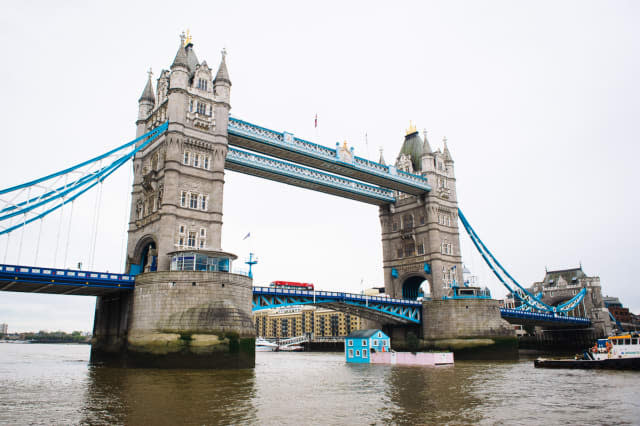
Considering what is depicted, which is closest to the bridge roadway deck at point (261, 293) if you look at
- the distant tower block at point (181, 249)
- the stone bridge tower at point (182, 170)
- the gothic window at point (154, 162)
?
the distant tower block at point (181, 249)

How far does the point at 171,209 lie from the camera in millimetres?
43844

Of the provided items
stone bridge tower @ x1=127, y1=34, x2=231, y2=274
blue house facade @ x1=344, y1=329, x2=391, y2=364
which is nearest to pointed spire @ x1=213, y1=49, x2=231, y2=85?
stone bridge tower @ x1=127, y1=34, x2=231, y2=274

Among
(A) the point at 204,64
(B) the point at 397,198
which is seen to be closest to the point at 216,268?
(A) the point at 204,64

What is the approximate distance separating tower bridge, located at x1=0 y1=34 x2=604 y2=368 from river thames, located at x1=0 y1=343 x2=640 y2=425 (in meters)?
7.06

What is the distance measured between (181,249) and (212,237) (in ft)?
11.2

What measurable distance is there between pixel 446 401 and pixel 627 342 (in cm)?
2445

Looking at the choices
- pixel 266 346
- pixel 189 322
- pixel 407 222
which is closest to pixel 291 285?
pixel 189 322

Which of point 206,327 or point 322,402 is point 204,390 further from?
point 206,327

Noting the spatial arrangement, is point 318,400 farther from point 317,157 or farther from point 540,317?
point 540,317

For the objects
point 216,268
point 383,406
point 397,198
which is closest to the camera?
point 383,406

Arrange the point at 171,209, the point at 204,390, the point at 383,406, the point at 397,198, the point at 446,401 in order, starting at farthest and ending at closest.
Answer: the point at 397,198 → the point at 171,209 → the point at 204,390 → the point at 446,401 → the point at 383,406

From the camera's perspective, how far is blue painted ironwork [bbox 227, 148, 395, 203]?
177 feet

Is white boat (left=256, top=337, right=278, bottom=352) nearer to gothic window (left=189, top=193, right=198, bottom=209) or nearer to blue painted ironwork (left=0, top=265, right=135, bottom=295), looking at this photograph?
gothic window (left=189, top=193, right=198, bottom=209)

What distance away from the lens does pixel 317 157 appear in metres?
58.7
